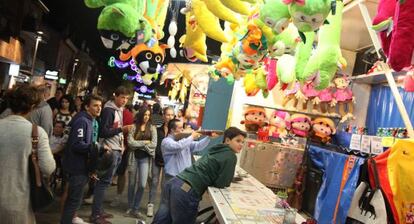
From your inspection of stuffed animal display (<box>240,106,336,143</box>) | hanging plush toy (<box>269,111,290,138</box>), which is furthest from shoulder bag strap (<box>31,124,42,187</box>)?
hanging plush toy (<box>269,111,290,138</box>)

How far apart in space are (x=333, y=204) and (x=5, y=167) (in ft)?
11.6

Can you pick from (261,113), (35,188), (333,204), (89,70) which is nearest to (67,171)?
(35,188)

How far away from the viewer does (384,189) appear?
240 cm

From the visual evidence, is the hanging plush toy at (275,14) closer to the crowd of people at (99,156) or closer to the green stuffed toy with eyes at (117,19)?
the green stuffed toy with eyes at (117,19)

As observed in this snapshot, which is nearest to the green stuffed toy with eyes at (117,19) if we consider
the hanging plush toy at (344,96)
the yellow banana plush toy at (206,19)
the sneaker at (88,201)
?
the yellow banana plush toy at (206,19)

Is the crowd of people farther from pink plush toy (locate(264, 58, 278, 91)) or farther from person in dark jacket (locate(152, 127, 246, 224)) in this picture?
pink plush toy (locate(264, 58, 278, 91))

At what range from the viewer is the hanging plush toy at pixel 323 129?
598 centimetres

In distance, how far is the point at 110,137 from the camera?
16.4 ft

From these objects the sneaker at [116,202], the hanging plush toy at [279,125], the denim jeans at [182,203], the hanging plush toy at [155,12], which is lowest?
the sneaker at [116,202]

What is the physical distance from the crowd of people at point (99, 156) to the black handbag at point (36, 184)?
3 centimetres

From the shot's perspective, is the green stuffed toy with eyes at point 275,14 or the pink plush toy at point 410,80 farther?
the pink plush toy at point 410,80

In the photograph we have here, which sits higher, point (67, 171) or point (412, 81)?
point (412, 81)

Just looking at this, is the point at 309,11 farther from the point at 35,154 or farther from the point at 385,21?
→ the point at 35,154

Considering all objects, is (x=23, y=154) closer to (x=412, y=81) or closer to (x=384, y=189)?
(x=384, y=189)
